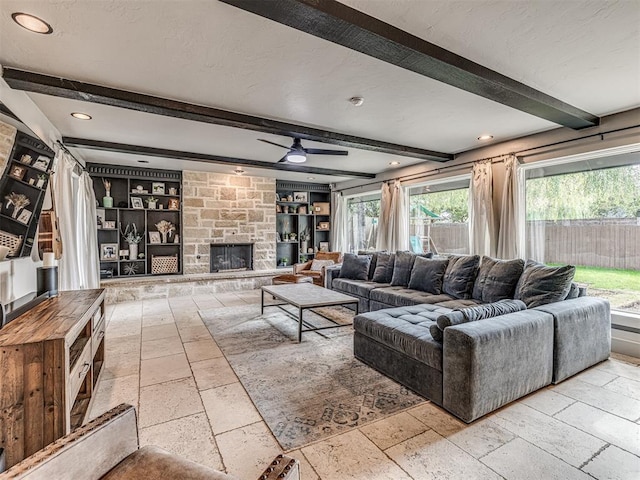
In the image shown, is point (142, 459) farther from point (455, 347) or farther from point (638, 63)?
point (638, 63)

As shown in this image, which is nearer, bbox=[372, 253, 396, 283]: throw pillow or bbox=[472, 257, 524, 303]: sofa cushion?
bbox=[472, 257, 524, 303]: sofa cushion

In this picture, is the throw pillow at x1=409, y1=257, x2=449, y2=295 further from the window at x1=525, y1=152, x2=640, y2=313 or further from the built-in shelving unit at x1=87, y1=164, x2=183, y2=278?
the built-in shelving unit at x1=87, y1=164, x2=183, y2=278

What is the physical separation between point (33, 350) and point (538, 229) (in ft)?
16.1

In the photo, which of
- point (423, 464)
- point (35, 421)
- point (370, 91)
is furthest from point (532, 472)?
point (370, 91)

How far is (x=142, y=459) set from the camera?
3.69ft

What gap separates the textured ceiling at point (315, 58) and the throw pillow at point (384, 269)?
2083mm

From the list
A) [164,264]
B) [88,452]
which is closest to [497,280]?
[88,452]

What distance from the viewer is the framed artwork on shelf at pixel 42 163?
8.65 feet

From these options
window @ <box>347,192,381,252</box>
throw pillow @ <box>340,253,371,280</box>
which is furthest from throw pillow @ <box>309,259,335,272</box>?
window @ <box>347,192,381,252</box>

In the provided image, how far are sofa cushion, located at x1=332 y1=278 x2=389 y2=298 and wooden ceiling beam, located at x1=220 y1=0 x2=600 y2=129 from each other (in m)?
2.76

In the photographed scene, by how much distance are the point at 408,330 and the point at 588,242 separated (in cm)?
273

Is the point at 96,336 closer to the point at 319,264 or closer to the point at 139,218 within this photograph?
the point at 319,264

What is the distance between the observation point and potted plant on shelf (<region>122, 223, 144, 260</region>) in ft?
20.1

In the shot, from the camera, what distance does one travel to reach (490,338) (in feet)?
6.78
